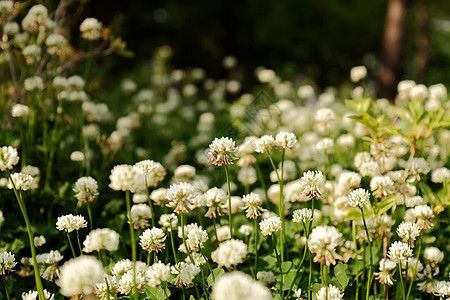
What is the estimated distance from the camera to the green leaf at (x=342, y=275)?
1.61m

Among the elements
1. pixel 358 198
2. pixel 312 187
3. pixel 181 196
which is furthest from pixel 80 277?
pixel 358 198

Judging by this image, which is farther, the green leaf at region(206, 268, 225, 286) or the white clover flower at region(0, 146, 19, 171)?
the green leaf at region(206, 268, 225, 286)

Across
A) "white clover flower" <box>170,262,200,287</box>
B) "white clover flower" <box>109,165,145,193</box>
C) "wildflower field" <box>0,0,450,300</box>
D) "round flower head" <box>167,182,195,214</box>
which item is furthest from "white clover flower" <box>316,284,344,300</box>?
"white clover flower" <box>109,165,145,193</box>

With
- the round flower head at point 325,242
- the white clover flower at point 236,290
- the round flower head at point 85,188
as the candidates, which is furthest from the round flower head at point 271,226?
the round flower head at point 85,188

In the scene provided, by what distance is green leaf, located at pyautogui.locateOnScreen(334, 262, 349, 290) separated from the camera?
1.61 meters

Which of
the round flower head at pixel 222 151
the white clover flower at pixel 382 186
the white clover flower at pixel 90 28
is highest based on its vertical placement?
the white clover flower at pixel 90 28

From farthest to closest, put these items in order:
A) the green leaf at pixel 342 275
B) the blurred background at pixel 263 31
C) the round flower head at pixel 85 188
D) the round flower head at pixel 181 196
→ the blurred background at pixel 263 31, the round flower head at pixel 85 188, the green leaf at pixel 342 275, the round flower head at pixel 181 196

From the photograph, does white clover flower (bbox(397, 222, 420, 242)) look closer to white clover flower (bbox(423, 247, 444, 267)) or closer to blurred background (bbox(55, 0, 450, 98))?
white clover flower (bbox(423, 247, 444, 267))

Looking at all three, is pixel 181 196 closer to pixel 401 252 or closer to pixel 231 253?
pixel 231 253

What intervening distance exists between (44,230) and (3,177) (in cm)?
54

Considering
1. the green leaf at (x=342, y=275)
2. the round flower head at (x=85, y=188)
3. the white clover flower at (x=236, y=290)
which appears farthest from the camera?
the round flower head at (x=85, y=188)

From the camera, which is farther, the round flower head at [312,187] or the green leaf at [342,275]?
the green leaf at [342,275]

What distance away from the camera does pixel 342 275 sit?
1.64 m

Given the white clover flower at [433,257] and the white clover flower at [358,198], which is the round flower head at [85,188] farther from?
the white clover flower at [433,257]
